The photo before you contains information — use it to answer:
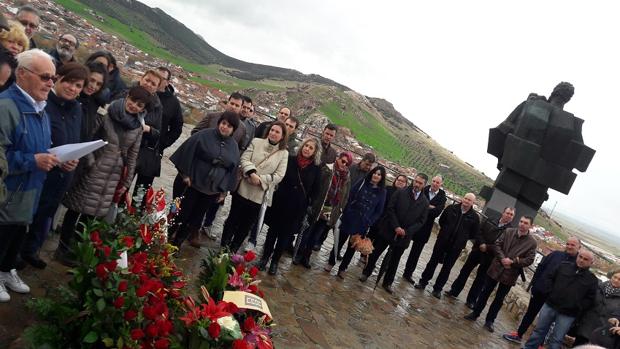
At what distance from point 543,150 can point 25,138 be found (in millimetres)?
9570

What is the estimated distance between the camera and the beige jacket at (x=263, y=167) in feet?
17.2

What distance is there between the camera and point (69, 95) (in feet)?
11.0

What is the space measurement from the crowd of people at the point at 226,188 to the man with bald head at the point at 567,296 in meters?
0.01

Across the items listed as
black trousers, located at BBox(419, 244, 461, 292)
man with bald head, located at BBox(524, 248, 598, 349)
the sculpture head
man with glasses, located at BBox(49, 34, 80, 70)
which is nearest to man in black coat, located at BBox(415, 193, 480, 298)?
black trousers, located at BBox(419, 244, 461, 292)

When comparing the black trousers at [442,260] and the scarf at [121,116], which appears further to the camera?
the black trousers at [442,260]

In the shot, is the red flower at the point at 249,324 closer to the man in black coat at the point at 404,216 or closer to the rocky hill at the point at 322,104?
the man in black coat at the point at 404,216

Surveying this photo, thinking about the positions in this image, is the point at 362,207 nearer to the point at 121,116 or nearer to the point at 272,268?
the point at 272,268

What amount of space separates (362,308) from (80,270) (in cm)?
403

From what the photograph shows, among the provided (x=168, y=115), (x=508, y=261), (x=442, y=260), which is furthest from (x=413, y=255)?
(x=168, y=115)

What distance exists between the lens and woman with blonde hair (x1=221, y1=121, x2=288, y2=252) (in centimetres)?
523

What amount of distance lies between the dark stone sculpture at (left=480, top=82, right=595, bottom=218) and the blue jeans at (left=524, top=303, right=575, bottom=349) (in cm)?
382

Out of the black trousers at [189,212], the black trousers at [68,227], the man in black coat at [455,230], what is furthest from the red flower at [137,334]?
the man in black coat at [455,230]

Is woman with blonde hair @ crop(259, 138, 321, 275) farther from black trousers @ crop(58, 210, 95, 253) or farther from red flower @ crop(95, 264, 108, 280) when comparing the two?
red flower @ crop(95, 264, 108, 280)

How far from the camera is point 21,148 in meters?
2.88
